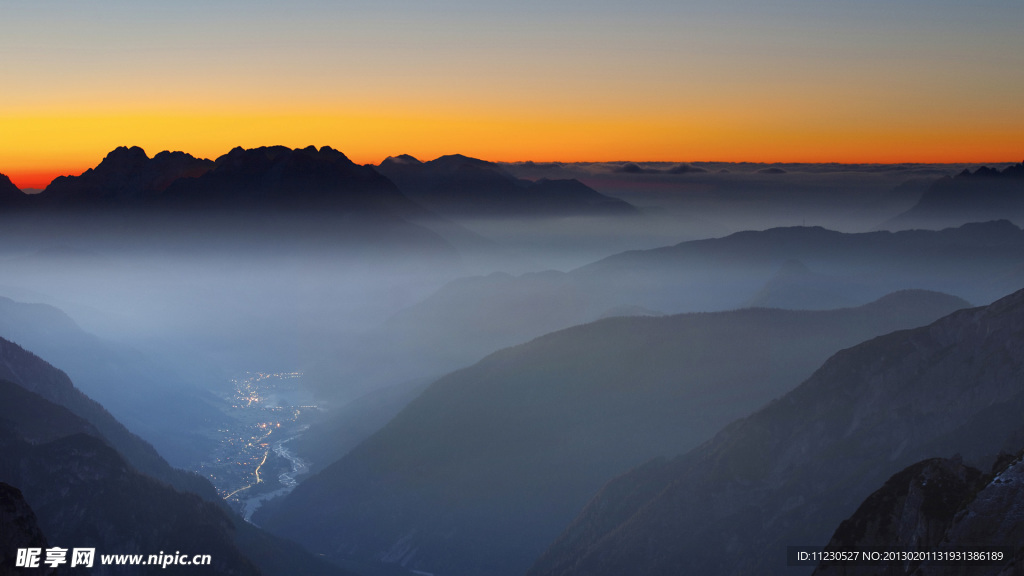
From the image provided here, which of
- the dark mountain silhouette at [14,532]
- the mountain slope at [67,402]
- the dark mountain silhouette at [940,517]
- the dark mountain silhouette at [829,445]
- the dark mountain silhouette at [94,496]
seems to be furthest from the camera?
the mountain slope at [67,402]

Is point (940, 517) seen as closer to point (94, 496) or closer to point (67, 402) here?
point (94, 496)

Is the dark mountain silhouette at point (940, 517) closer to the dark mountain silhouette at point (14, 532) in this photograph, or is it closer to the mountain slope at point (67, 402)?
the dark mountain silhouette at point (14, 532)

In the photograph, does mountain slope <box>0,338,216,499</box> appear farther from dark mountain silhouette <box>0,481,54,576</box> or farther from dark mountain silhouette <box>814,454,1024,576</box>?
dark mountain silhouette <box>814,454,1024,576</box>

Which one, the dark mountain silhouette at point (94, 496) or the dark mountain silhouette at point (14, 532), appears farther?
the dark mountain silhouette at point (94, 496)

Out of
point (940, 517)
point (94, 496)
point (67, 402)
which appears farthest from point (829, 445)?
point (67, 402)

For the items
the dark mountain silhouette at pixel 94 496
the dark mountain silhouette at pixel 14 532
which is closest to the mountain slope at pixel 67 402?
the dark mountain silhouette at pixel 94 496

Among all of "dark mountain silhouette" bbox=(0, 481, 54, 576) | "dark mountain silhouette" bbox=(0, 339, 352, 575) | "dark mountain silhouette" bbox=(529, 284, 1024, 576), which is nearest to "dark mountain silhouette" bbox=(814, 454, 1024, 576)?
"dark mountain silhouette" bbox=(529, 284, 1024, 576)

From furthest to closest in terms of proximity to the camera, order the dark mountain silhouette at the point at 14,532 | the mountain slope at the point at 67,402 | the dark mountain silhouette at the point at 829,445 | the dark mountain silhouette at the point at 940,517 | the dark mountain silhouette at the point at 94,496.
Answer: the mountain slope at the point at 67,402 < the dark mountain silhouette at the point at 94,496 < the dark mountain silhouette at the point at 829,445 < the dark mountain silhouette at the point at 940,517 < the dark mountain silhouette at the point at 14,532
